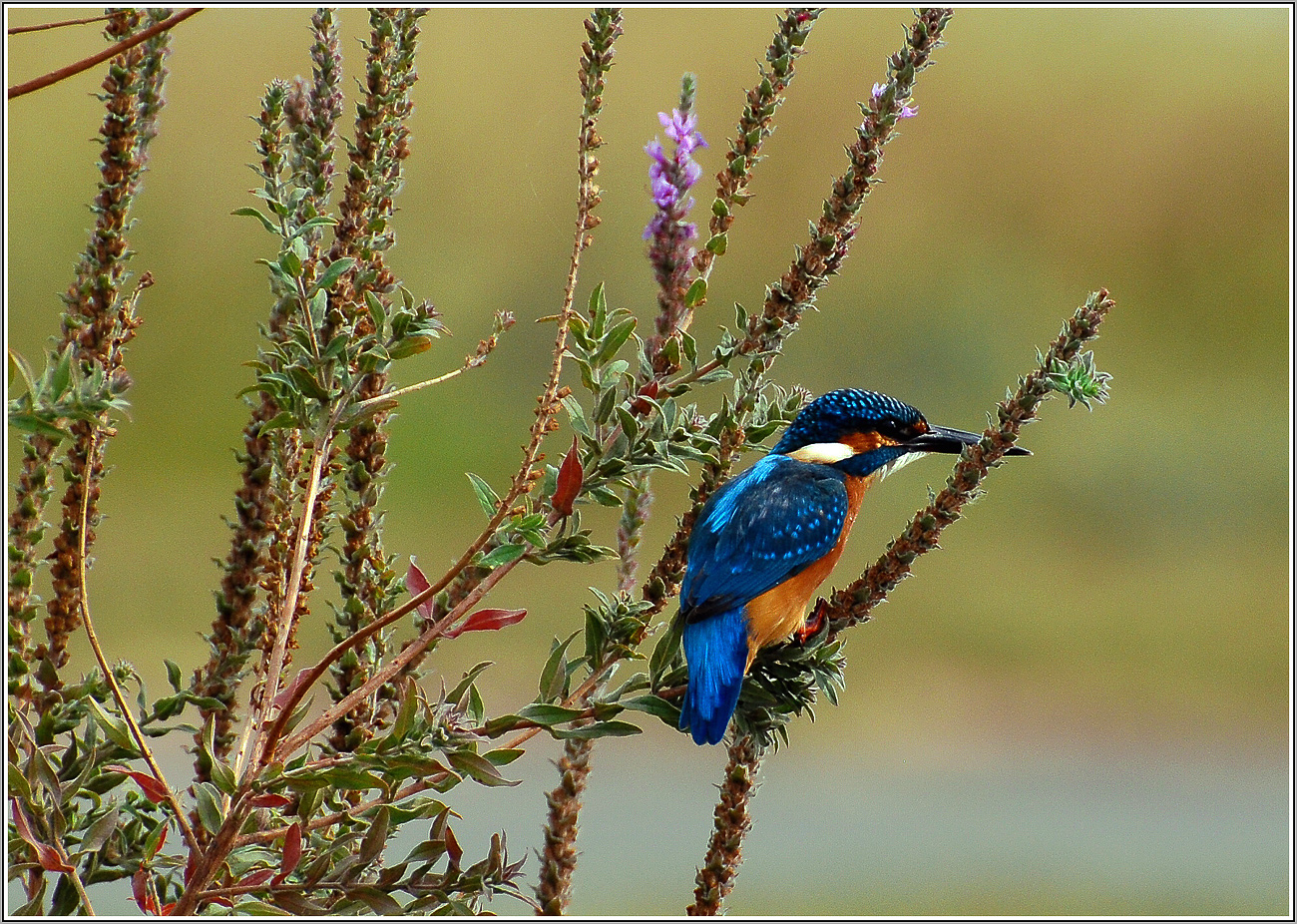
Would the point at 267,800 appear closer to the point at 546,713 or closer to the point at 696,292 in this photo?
the point at 546,713

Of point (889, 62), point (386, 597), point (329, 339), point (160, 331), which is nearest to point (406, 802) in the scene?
point (386, 597)

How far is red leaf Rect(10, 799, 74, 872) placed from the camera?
54 cm

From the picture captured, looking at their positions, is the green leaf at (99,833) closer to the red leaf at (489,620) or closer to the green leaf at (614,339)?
the red leaf at (489,620)

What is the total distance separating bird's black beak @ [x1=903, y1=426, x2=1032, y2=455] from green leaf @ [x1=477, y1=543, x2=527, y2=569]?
1.28ft

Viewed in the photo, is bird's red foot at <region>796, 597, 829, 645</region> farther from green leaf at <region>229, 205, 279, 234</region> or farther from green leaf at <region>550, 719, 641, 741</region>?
green leaf at <region>229, 205, 279, 234</region>

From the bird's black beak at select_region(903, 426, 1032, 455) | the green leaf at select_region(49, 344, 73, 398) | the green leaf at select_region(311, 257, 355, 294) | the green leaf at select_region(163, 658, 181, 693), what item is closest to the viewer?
the green leaf at select_region(49, 344, 73, 398)

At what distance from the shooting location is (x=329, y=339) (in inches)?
23.2

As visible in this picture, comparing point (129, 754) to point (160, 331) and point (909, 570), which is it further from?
point (160, 331)

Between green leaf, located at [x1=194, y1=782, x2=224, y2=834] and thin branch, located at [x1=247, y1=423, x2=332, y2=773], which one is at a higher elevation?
thin branch, located at [x1=247, y1=423, x2=332, y2=773]

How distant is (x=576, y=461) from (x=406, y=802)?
204mm

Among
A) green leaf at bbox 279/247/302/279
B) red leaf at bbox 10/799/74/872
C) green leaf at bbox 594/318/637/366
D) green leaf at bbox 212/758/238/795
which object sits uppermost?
green leaf at bbox 594/318/637/366

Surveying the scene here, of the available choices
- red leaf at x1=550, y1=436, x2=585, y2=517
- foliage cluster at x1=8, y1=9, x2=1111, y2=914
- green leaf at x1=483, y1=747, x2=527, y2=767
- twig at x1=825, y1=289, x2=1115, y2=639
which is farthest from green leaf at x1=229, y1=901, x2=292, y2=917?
twig at x1=825, y1=289, x2=1115, y2=639

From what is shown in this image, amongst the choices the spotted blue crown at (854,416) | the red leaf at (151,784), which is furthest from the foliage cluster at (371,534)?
the spotted blue crown at (854,416)

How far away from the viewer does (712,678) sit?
667mm
